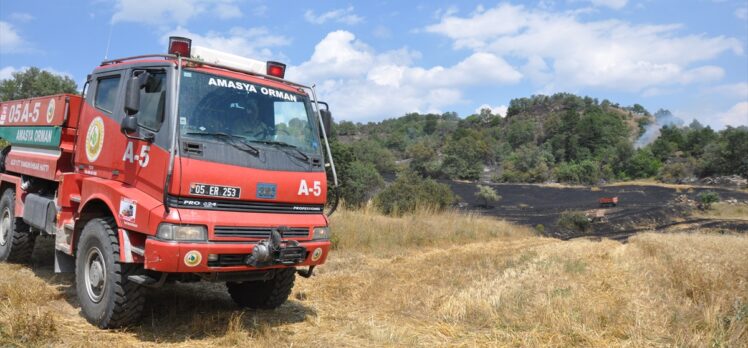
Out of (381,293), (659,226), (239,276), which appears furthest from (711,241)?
(659,226)

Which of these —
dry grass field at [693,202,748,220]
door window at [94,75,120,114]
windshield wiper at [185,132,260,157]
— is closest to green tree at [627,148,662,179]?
dry grass field at [693,202,748,220]

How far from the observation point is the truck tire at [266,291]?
649 cm

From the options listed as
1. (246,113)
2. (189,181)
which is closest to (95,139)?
(246,113)

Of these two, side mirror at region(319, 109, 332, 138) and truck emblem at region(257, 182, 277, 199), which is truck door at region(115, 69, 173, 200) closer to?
truck emblem at region(257, 182, 277, 199)

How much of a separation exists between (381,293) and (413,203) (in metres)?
12.6

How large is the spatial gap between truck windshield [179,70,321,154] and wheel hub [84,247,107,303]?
1.73 metres

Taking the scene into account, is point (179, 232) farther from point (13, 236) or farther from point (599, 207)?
point (599, 207)

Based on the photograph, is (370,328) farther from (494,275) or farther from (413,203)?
(413,203)

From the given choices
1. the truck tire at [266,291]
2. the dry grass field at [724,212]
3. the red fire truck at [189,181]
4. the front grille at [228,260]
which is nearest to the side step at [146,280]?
the red fire truck at [189,181]

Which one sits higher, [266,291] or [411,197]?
[411,197]

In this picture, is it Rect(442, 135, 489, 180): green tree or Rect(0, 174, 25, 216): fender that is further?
Rect(442, 135, 489, 180): green tree

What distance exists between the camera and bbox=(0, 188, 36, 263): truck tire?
792 centimetres

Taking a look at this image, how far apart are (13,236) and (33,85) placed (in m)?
22.3

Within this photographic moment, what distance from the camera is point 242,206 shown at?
5184mm
